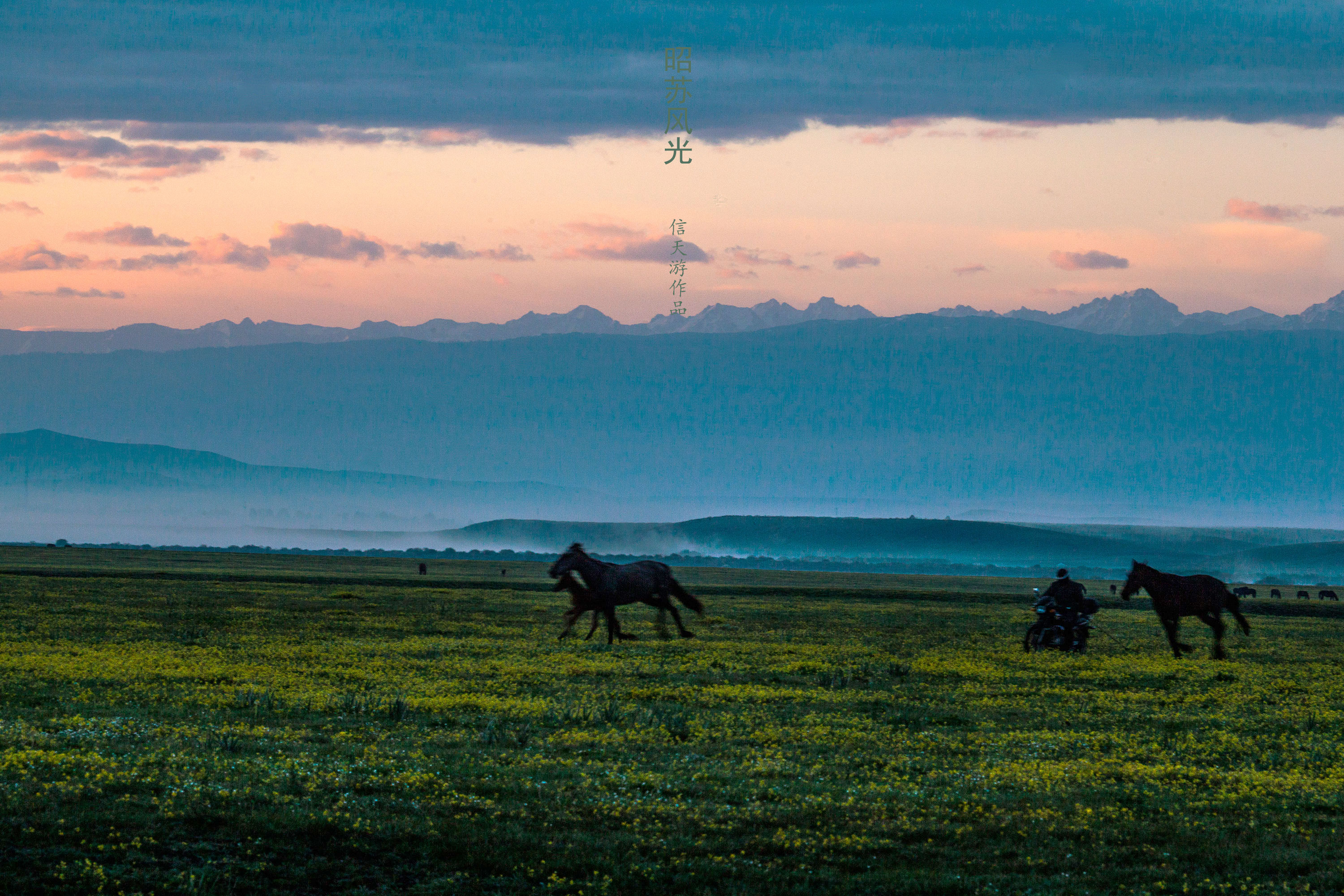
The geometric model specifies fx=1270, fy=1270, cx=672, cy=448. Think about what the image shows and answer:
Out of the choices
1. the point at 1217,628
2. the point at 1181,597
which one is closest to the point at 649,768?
the point at 1181,597

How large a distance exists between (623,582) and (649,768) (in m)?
23.5

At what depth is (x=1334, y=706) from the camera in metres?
29.8

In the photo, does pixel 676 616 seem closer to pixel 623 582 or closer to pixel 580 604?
pixel 623 582

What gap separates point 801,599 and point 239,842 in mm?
72536

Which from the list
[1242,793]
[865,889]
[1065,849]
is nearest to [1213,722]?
[1242,793]

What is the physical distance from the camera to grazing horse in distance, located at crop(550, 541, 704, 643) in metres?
41.9

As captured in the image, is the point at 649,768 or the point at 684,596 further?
the point at 684,596

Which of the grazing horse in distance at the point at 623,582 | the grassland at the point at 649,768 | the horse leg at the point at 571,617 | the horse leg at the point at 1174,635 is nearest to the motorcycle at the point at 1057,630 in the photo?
the grassland at the point at 649,768

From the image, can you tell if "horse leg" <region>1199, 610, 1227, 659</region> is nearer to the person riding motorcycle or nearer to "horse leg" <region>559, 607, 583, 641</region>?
the person riding motorcycle

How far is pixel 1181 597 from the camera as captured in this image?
1614 inches

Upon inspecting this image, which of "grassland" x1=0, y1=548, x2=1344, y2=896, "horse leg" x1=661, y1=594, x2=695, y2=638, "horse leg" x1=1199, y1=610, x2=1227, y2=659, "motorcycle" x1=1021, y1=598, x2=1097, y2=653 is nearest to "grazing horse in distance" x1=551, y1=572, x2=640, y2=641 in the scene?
"grassland" x1=0, y1=548, x2=1344, y2=896

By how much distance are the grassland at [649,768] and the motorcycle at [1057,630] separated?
1.39 meters

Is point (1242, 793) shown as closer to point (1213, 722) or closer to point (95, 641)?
point (1213, 722)

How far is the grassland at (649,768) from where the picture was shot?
47.5ft
